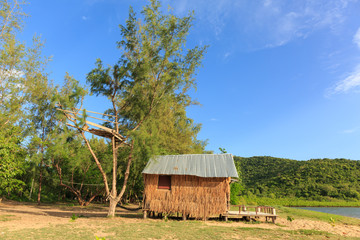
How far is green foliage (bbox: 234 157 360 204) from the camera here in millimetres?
36469

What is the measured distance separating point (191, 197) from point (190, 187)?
597 millimetres

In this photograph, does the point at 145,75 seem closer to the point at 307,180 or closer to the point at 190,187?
the point at 190,187

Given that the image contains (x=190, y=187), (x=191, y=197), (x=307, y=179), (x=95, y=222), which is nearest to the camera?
(x=95, y=222)

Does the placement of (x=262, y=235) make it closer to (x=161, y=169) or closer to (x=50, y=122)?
(x=161, y=169)

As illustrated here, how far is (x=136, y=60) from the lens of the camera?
49.7 feet

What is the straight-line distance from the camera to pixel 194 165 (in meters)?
14.4

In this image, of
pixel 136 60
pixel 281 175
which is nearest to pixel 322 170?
pixel 281 175

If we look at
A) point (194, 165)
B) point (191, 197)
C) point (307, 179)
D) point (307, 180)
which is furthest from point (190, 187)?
point (307, 179)

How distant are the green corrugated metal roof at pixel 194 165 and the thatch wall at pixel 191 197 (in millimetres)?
393

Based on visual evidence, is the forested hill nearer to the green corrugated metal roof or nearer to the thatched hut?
the green corrugated metal roof

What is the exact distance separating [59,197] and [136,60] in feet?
71.6

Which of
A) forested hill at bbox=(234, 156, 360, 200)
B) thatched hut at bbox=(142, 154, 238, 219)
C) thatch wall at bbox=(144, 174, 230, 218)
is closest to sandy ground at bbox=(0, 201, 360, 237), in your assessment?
thatch wall at bbox=(144, 174, 230, 218)

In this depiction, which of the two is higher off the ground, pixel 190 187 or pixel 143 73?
pixel 143 73

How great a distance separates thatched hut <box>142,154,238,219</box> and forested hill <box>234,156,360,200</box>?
61.6ft
